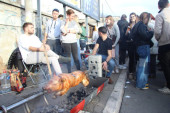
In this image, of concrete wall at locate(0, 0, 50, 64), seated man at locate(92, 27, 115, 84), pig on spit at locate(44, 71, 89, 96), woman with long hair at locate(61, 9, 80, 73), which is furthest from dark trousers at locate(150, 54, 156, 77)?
concrete wall at locate(0, 0, 50, 64)

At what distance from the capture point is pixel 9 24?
5543 mm

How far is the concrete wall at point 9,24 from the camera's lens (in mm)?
5289

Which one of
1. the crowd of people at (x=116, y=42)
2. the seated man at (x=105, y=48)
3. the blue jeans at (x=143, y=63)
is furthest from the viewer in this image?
the seated man at (x=105, y=48)

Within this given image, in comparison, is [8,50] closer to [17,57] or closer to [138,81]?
[17,57]

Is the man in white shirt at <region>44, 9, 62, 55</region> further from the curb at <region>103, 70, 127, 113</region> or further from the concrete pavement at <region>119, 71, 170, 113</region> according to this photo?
the concrete pavement at <region>119, 71, 170, 113</region>

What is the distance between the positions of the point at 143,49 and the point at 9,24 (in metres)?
5.02

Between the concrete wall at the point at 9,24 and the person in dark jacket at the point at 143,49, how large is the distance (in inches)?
184

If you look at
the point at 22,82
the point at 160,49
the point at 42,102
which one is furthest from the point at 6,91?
the point at 160,49

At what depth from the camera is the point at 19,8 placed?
5906mm

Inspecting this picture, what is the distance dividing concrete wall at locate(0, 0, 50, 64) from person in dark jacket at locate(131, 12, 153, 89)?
4683 millimetres

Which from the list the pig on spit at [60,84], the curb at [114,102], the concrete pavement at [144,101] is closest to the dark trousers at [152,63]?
the concrete pavement at [144,101]

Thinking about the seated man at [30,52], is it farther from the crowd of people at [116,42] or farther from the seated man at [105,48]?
the seated man at [105,48]

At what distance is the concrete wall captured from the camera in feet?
17.4

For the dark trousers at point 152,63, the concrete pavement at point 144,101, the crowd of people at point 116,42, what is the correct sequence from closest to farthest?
the concrete pavement at point 144,101
the crowd of people at point 116,42
the dark trousers at point 152,63
